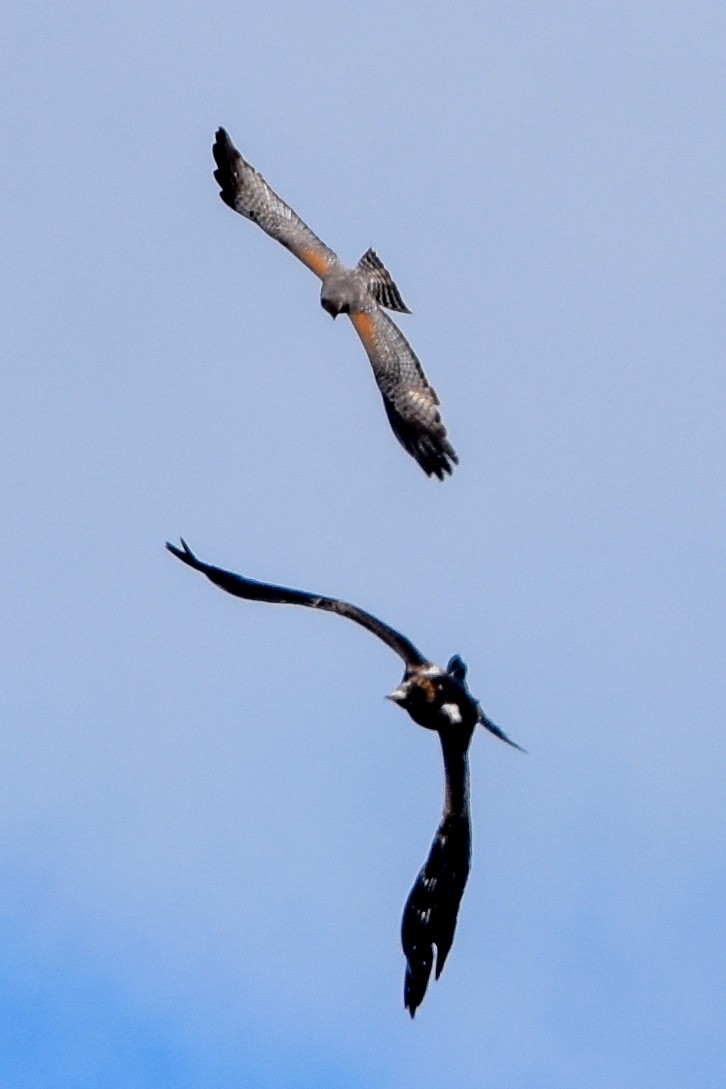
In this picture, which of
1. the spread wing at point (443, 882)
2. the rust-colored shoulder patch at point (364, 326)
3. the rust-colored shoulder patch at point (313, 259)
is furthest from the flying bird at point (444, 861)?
the rust-colored shoulder patch at point (313, 259)

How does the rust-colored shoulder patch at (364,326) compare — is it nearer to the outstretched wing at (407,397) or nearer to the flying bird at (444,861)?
the outstretched wing at (407,397)

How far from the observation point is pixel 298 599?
2456 centimetres

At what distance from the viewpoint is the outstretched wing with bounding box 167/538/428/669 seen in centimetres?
2381

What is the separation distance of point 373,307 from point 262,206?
11.9ft

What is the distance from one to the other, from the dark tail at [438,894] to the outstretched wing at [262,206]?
1128 centimetres

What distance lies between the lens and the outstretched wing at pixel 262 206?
32781 mm

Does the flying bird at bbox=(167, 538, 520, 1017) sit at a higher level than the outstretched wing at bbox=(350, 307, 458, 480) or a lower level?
lower

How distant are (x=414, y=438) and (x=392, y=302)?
78.7 inches

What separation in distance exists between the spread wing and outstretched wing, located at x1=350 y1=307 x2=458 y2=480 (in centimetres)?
750

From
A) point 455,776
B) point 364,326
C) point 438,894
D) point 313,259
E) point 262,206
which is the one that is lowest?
point 438,894

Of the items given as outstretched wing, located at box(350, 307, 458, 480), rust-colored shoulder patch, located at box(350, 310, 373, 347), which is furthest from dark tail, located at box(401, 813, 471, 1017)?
rust-colored shoulder patch, located at box(350, 310, 373, 347)

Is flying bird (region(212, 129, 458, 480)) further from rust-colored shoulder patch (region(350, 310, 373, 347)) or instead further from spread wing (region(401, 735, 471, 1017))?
spread wing (region(401, 735, 471, 1017))

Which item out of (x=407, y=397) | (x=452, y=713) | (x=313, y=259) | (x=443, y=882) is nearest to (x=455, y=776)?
(x=452, y=713)

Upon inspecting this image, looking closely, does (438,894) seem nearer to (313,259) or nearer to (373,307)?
(373,307)
